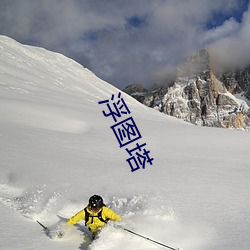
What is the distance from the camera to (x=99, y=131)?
16.0 m

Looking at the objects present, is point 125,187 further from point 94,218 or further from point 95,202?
point 95,202

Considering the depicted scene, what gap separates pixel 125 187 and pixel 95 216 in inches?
90.9

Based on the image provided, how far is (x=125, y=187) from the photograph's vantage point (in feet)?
27.0

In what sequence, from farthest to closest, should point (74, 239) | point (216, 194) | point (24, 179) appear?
1. point (24, 179)
2. point (216, 194)
3. point (74, 239)

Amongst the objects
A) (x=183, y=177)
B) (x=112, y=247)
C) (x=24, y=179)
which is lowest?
(x=112, y=247)

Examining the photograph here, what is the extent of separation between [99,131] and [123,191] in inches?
327

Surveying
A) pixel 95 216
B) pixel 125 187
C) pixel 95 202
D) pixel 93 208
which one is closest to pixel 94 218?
pixel 95 216

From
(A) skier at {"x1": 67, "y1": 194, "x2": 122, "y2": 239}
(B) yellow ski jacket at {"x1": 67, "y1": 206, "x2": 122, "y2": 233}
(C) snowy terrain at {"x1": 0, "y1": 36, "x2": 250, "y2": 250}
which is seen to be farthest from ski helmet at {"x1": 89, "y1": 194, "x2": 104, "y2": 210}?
(C) snowy terrain at {"x1": 0, "y1": 36, "x2": 250, "y2": 250}

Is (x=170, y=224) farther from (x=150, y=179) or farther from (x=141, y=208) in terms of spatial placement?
(x=150, y=179)

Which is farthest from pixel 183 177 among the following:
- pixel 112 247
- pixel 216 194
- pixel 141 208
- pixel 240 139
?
pixel 240 139

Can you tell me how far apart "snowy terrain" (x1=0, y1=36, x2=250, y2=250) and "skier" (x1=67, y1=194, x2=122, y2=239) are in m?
0.21

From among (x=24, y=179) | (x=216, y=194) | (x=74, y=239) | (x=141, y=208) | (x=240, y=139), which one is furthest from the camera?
(x=240, y=139)

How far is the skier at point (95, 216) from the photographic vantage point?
232 inches

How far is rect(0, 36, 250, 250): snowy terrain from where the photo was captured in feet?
18.3
